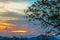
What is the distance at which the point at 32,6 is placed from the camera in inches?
852

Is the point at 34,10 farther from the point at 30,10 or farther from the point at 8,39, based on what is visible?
the point at 8,39

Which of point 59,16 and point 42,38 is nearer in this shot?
point 59,16

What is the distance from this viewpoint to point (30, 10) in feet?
70.9

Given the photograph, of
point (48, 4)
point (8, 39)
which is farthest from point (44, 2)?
point (8, 39)

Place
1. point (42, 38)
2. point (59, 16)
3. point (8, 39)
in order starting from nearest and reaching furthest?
point (59, 16) < point (42, 38) < point (8, 39)

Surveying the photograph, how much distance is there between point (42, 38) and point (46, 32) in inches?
29.7

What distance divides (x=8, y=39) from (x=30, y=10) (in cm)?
324

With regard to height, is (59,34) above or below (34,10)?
below

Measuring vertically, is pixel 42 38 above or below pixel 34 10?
below

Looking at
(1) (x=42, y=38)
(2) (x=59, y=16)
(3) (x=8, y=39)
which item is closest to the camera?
(2) (x=59, y=16)

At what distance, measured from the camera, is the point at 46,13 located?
21.1 meters

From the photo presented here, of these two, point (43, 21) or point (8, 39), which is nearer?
Result: point (43, 21)

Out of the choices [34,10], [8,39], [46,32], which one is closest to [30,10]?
[34,10]

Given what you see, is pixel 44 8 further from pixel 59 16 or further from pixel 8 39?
pixel 8 39
